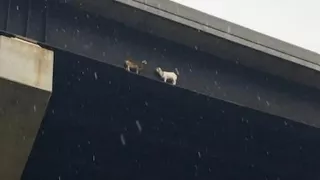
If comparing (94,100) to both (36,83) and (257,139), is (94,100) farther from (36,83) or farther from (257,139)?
(257,139)

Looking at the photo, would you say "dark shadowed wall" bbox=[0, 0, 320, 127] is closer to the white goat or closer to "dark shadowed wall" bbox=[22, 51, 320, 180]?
the white goat

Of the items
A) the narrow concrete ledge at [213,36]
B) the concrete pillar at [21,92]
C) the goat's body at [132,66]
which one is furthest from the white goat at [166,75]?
the concrete pillar at [21,92]

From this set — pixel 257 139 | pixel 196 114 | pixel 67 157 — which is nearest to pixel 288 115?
pixel 257 139

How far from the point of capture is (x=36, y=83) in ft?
→ 36.2

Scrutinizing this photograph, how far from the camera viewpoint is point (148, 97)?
13281mm

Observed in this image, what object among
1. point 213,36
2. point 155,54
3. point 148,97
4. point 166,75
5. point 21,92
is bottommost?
point 21,92

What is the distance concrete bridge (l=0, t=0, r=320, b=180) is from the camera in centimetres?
1206

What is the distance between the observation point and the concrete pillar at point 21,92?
35.8 ft

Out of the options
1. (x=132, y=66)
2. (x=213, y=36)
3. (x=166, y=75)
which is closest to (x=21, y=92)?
(x=132, y=66)

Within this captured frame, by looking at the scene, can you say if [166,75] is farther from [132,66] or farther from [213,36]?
[213,36]

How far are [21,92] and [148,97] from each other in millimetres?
2949

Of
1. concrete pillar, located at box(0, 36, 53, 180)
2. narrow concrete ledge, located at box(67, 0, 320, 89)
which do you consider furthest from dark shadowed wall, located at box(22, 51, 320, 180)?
concrete pillar, located at box(0, 36, 53, 180)

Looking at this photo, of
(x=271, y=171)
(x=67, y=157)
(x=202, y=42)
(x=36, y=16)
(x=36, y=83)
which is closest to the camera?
(x=36, y=83)

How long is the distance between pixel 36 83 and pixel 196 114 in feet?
12.2
